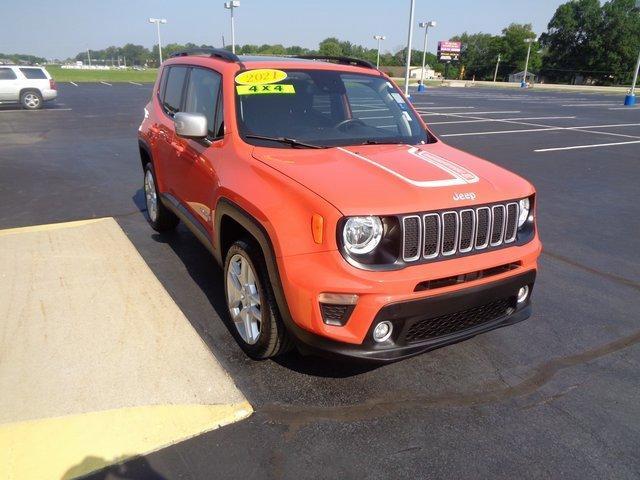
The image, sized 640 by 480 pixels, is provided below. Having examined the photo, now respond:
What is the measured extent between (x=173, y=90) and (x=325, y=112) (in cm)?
193

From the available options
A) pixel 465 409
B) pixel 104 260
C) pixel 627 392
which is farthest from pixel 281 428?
pixel 104 260

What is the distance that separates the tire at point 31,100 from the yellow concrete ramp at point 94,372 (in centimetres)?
1681

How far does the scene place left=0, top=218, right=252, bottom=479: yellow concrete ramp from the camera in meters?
2.39

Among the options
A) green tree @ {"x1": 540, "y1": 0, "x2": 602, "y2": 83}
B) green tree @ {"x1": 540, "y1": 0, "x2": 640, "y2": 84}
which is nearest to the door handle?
green tree @ {"x1": 540, "y1": 0, "x2": 640, "y2": 84}

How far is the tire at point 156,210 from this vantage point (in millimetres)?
5152

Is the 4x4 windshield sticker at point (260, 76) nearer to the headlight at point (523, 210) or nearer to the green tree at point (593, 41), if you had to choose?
the headlight at point (523, 210)

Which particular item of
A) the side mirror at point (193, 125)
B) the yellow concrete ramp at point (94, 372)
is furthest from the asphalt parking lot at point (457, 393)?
the side mirror at point (193, 125)

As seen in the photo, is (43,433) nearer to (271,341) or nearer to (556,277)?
(271,341)

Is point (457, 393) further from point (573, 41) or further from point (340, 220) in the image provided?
point (573, 41)

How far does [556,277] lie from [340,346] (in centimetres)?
293

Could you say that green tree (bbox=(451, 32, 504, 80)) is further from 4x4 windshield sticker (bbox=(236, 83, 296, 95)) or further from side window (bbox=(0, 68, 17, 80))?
4x4 windshield sticker (bbox=(236, 83, 296, 95))

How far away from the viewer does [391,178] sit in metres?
2.73

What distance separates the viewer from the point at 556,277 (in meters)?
4.51

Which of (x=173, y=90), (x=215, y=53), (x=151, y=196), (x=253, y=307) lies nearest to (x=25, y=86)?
(x=151, y=196)
